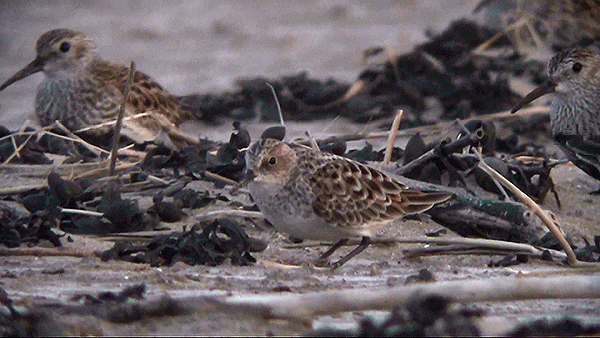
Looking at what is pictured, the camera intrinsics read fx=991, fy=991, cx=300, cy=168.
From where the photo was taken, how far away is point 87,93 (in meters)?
6.68

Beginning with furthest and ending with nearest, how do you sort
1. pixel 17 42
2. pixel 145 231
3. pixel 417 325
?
pixel 17 42 < pixel 145 231 < pixel 417 325

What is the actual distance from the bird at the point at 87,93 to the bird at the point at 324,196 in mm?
2186

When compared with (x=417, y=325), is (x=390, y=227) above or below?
below

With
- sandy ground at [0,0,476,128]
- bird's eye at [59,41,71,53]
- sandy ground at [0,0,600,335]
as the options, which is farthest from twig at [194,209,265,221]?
sandy ground at [0,0,476,128]

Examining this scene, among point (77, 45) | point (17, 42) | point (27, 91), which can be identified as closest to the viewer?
point (77, 45)

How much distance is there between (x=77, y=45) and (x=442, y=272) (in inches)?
158

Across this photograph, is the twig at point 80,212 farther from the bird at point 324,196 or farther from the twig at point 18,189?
the bird at point 324,196

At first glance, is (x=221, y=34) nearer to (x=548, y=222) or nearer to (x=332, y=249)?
(x=332, y=249)

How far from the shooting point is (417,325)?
2.59 metres

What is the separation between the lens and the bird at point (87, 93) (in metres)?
6.42

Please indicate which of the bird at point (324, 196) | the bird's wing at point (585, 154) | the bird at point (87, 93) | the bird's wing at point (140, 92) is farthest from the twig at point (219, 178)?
the bird's wing at point (585, 154)

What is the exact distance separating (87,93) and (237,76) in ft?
9.45

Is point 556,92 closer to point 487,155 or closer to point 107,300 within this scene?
point 487,155

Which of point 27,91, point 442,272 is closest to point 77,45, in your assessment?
point 27,91
